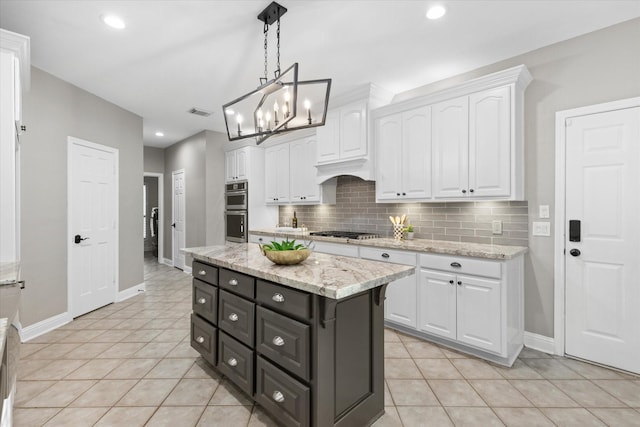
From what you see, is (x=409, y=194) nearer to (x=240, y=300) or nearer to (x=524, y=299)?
(x=524, y=299)

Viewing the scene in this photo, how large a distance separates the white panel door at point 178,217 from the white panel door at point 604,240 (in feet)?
20.3

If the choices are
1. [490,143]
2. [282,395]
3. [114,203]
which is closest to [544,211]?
[490,143]

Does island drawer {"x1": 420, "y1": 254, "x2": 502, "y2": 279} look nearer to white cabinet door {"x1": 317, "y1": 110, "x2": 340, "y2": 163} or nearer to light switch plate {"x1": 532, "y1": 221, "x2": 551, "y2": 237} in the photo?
light switch plate {"x1": 532, "y1": 221, "x2": 551, "y2": 237}

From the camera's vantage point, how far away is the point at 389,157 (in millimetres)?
3551

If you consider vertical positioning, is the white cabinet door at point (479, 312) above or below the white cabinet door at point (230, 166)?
below

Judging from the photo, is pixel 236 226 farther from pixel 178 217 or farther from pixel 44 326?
pixel 44 326

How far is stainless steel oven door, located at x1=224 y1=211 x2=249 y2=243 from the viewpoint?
5.29 m

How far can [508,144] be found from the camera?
8.95 feet

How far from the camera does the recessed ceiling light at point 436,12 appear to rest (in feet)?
7.43

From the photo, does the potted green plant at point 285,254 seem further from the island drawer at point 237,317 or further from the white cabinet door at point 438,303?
the white cabinet door at point 438,303

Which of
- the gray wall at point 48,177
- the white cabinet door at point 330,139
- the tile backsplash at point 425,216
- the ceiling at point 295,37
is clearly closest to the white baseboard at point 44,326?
the gray wall at point 48,177

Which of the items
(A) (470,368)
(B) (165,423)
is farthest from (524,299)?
(B) (165,423)

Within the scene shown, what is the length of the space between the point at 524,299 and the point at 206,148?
530 centimetres

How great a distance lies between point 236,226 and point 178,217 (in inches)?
75.4
